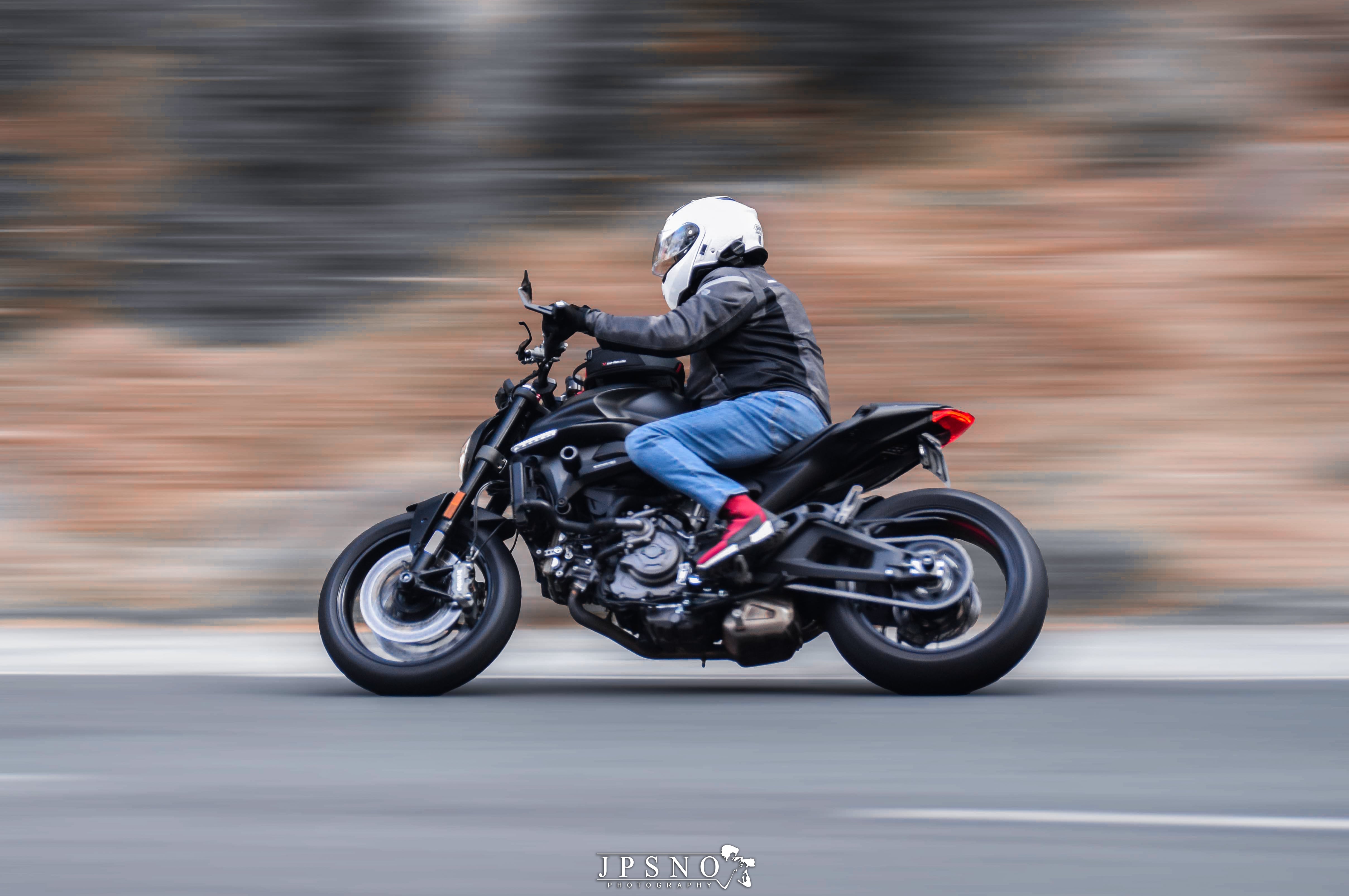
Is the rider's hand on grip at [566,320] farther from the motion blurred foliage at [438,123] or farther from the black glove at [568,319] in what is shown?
the motion blurred foliage at [438,123]

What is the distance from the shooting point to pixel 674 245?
5.74 meters

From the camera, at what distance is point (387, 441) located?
9.10 meters

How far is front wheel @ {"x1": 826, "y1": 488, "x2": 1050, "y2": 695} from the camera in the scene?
509 cm

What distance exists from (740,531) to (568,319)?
1000 mm

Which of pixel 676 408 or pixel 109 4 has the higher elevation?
pixel 109 4

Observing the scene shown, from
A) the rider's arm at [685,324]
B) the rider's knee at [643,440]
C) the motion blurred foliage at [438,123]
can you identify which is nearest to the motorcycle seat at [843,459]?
the rider's knee at [643,440]

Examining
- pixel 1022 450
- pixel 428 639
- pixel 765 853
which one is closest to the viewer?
pixel 765 853

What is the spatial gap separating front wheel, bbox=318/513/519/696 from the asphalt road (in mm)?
120

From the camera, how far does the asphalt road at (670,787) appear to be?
3.22m

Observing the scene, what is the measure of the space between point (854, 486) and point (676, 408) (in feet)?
2.41

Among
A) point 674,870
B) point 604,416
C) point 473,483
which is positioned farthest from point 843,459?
point 674,870

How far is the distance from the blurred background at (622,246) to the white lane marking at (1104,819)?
3.98m

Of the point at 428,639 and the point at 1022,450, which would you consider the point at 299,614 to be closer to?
the point at 428,639

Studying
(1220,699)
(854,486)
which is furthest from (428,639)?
(1220,699)
